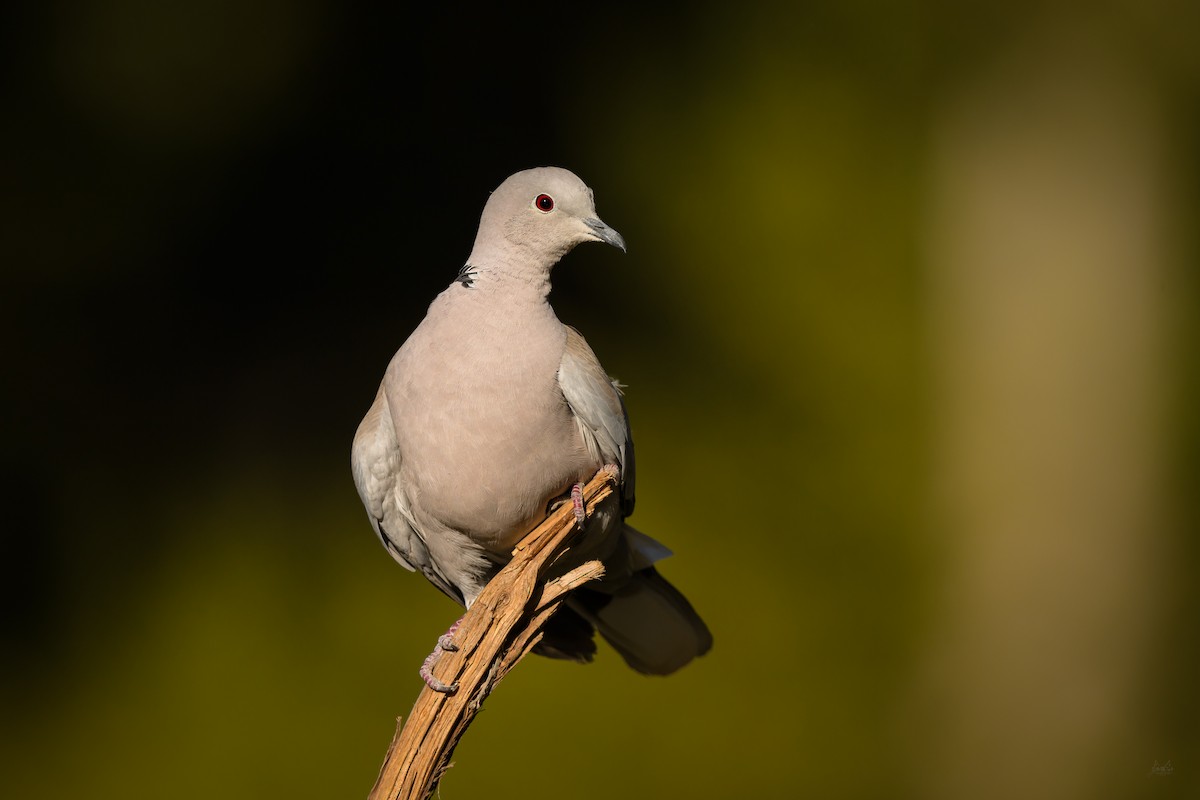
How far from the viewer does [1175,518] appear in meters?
2.98

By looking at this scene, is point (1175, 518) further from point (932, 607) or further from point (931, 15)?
point (931, 15)

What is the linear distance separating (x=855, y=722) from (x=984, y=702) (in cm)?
38

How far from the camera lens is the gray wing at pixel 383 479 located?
1.72 metres

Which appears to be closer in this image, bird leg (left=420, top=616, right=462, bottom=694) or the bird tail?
bird leg (left=420, top=616, right=462, bottom=694)

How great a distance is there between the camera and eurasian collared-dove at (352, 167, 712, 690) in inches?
61.2

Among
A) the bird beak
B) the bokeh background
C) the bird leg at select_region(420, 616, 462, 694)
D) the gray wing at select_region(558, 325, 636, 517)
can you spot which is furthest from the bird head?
the bokeh background

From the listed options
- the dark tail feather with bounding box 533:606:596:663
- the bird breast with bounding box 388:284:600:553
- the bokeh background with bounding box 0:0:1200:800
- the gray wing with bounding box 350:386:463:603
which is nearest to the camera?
the bird breast with bounding box 388:284:600:553

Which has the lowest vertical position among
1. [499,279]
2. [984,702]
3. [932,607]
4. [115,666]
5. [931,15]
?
[115,666]

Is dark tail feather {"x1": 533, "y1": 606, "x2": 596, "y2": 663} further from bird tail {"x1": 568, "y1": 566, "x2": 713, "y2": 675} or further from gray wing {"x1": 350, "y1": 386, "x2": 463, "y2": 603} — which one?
gray wing {"x1": 350, "y1": 386, "x2": 463, "y2": 603}

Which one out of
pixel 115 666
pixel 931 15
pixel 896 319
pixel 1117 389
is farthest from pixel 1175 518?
pixel 115 666

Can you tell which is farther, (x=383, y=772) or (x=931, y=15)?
(x=931, y=15)

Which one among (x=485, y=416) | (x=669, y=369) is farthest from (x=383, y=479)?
(x=669, y=369)

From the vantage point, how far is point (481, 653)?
1607 millimetres

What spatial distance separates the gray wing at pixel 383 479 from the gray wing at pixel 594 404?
302 mm
